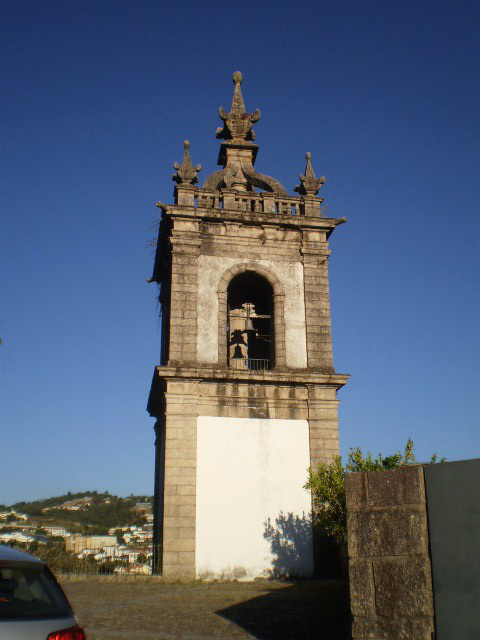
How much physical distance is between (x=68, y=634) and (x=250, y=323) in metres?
13.1

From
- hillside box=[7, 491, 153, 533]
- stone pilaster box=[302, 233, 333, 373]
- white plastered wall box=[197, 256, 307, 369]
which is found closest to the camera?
white plastered wall box=[197, 256, 307, 369]

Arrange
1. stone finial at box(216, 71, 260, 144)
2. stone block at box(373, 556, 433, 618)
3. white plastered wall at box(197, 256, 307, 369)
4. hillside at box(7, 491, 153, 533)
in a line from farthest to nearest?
hillside at box(7, 491, 153, 533) < stone finial at box(216, 71, 260, 144) < white plastered wall at box(197, 256, 307, 369) < stone block at box(373, 556, 433, 618)

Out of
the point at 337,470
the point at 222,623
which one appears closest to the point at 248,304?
the point at 337,470

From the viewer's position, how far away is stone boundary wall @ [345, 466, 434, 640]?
5.16m

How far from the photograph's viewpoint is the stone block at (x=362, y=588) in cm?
536

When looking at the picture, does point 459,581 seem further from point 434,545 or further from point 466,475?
point 466,475

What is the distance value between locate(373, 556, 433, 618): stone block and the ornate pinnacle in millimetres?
13771

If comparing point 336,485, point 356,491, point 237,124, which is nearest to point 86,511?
point 237,124

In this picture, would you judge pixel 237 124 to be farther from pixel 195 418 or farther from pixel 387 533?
pixel 387 533

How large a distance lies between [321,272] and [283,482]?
5.64 meters

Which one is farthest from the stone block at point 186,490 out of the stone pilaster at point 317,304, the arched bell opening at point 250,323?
the stone pilaster at point 317,304

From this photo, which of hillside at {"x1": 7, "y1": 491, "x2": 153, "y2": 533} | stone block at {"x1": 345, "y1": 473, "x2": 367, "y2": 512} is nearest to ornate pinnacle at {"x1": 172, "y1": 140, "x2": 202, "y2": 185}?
stone block at {"x1": 345, "y1": 473, "x2": 367, "y2": 512}

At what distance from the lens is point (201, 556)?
13.9m

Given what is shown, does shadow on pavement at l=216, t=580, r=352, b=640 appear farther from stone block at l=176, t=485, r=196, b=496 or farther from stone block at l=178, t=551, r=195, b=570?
stone block at l=176, t=485, r=196, b=496
